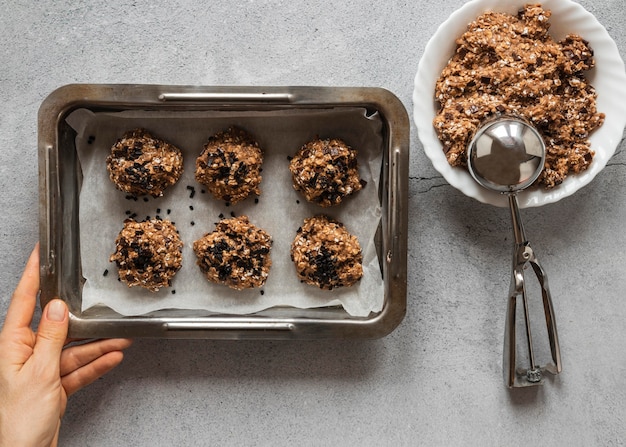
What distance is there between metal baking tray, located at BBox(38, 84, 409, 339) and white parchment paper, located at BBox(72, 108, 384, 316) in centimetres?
4

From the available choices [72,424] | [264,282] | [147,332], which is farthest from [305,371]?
[72,424]

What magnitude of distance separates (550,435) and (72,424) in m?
1.57

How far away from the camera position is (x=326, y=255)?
1577 millimetres

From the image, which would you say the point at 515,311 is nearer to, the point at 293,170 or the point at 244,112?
the point at 293,170

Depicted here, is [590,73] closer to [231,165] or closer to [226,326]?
[231,165]

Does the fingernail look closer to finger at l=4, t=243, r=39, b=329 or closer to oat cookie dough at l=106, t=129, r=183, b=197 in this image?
finger at l=4, t=243, r=39, b=329

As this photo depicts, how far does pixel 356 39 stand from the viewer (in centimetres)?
171

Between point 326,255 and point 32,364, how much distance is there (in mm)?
869

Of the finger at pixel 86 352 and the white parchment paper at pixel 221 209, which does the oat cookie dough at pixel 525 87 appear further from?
the finger at pixel 86 352

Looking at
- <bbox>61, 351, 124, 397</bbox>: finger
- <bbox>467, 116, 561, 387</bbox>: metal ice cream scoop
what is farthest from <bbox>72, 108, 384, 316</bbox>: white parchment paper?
<bbox>467, 116, 561, 387</bbox>: metal ice cream scoop

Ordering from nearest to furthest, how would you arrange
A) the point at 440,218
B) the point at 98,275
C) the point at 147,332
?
the point at 147,332
the point at 98,275
the point at 440,218

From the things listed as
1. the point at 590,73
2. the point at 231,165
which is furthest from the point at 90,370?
the point at 590,73

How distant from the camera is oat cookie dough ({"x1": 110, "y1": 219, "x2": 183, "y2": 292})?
158cm

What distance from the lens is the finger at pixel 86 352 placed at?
5.27 feet
